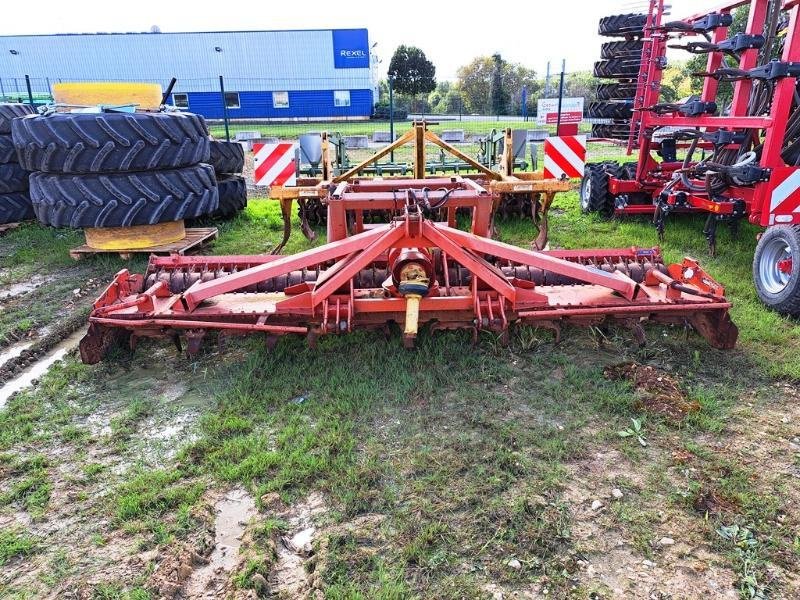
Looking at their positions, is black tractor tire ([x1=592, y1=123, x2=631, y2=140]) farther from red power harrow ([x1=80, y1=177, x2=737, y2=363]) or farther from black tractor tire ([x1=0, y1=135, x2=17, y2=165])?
black tractor tire ([x1=0, y1=135, x2=17, y2=165])

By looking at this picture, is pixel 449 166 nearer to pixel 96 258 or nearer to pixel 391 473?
pixel 96 258

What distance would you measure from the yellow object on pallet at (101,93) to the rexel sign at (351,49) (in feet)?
102

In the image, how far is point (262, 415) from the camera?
3.17m

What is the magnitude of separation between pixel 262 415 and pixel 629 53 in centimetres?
800

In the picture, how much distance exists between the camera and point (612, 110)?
28.5 ft

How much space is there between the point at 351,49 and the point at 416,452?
36.7 meters

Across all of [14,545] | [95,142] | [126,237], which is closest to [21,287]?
[126,237]

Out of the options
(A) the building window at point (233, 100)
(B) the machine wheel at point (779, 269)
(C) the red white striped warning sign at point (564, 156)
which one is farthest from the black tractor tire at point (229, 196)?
(A) the building window at point (233, 100)

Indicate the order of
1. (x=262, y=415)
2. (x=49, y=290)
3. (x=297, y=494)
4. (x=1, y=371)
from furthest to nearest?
(x=49, y=290) → (x=1, y=371) → (x=262, y=415) → (x=297, y=494)

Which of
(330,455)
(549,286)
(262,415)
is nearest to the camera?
(330,455)

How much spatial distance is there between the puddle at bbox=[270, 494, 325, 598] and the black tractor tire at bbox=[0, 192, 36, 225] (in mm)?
6978

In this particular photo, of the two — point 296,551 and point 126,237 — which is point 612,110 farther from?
point 296,551

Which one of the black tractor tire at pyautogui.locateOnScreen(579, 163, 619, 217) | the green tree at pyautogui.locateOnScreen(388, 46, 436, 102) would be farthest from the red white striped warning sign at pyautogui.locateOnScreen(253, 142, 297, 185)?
the green tree at pyautogui.locateOnScreen(388, 46, 436, 102)

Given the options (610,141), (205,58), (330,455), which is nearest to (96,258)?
(330,455)
